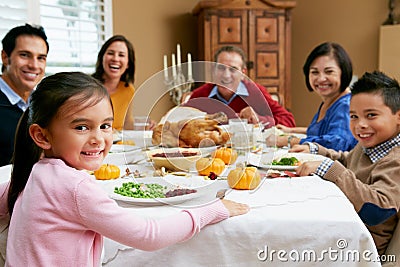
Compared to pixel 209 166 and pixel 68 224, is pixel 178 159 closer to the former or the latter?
pixel 209 166

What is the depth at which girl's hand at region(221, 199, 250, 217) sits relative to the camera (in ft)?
3.42

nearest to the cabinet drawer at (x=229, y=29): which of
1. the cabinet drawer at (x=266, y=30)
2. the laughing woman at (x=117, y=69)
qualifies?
the cabinet drawer at (x=266, y=30)

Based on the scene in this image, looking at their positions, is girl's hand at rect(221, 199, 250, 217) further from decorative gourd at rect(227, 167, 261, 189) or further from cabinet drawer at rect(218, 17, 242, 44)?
cabinet drawer at rect(218, 17, 242, 44)

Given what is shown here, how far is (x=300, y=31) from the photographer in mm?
4629

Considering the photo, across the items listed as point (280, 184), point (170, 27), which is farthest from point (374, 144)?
point (170, 27)

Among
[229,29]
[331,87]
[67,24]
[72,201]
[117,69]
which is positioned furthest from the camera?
[229,29]

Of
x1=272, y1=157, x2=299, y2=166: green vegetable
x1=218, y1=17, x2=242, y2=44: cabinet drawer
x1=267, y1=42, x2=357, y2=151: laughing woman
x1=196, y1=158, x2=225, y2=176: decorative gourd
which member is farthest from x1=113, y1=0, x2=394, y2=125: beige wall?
x1=196, y1=158, x2=225, y2=176: decorative gourd

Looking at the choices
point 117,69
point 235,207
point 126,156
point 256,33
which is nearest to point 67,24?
point 117,69

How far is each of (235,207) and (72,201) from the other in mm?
375

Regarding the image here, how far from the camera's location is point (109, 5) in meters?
3.68

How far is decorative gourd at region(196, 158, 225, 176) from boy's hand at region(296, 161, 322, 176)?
0.26 meters

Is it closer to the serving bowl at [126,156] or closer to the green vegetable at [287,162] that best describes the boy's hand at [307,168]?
the green vegetable at [287,162]

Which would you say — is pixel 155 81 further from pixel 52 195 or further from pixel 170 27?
pixel 170 27

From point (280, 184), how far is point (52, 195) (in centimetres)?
64
